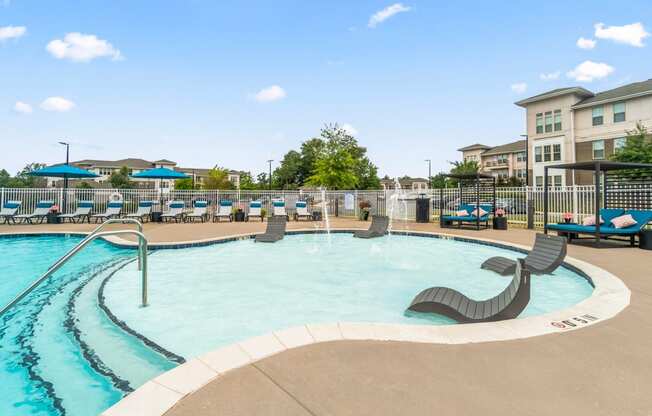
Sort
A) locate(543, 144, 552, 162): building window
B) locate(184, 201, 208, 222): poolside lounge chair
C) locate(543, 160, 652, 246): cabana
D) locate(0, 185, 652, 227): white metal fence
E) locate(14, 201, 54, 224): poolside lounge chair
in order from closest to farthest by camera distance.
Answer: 1. locate(543, 160, 652, 246): cabana
2. locate(0, 185, 652, 227): white metal fence
3. locate(14, 201, 54, 224): poolside lounge chair
4. locate(184, 201, 208, 222): poolside lounge chair
5. locate(543, 144, 552, 162): building window

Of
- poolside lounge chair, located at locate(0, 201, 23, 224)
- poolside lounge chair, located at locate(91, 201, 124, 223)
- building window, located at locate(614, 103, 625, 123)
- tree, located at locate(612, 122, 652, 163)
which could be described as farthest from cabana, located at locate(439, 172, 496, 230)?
poolside lounge chair, located at locate(0, 201, 23, 224)

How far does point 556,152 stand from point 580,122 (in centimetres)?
281

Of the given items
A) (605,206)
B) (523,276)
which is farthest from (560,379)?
(605,206)

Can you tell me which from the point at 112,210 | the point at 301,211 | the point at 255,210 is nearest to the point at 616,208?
the point at 301,211

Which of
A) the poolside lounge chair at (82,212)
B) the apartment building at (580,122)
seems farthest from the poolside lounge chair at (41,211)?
the apartment building at (580,122)

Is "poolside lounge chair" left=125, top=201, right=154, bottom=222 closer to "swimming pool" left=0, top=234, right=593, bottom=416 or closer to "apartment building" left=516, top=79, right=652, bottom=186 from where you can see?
"swimming pool" left=0, top=234, right=593, bottom=416

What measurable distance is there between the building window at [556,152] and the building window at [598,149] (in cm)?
237

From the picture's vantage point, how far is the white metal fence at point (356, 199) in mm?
13666

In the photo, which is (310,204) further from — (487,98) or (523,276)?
(523,276)

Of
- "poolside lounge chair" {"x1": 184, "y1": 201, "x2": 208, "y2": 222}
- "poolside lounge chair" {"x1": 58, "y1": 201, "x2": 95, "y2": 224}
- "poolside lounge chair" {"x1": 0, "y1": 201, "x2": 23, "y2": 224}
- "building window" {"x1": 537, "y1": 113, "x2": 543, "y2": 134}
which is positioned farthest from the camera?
"building window" {"x1": 537, "y1": 113, "x2": 543, "y2": 134}

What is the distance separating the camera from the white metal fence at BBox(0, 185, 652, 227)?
13666mm

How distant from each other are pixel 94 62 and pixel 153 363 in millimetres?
16563

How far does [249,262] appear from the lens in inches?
327

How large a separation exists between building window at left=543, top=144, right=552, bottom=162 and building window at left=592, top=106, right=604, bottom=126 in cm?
352
